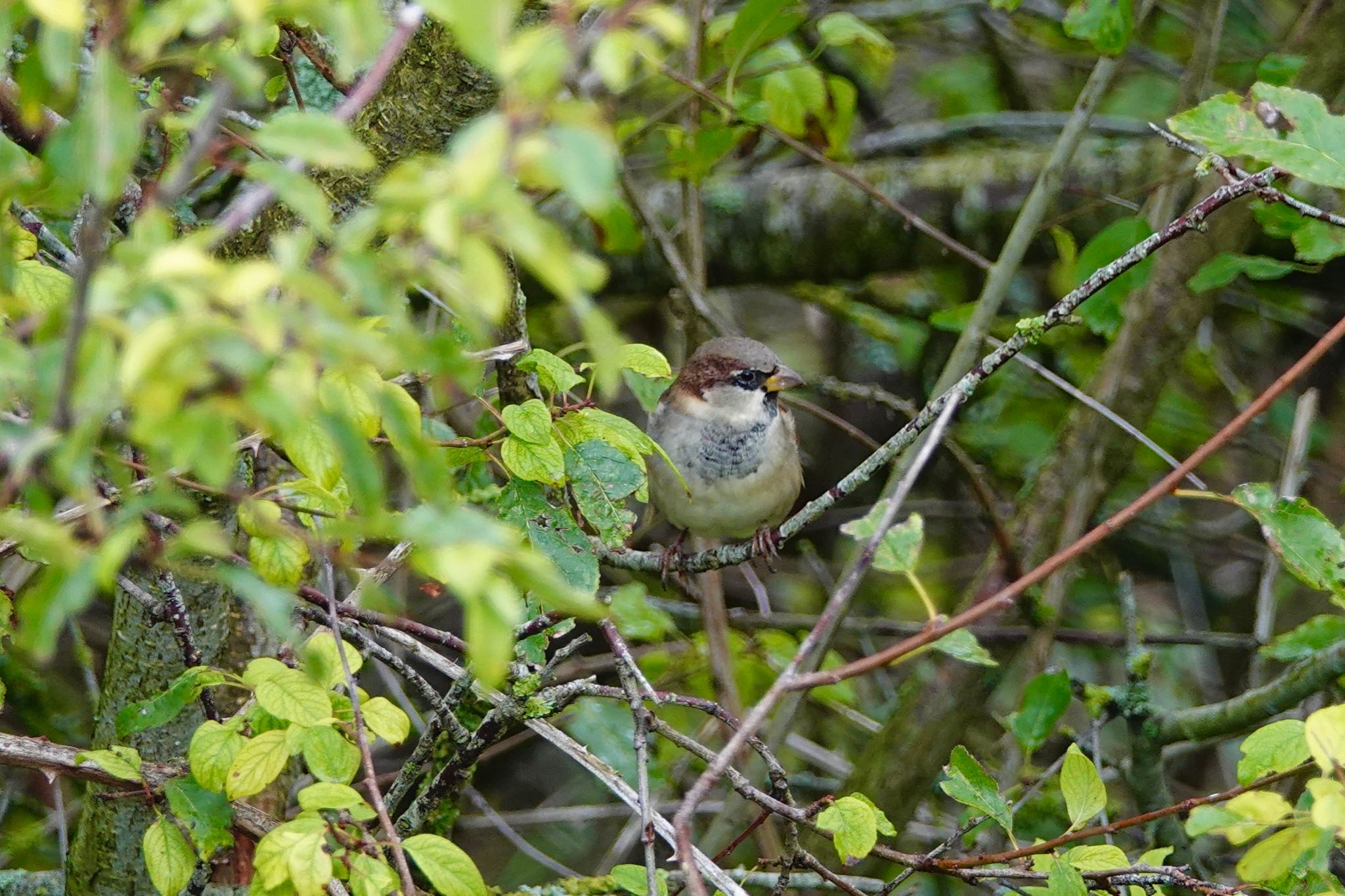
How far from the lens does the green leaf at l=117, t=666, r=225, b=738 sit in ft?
6.04

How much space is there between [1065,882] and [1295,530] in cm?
57

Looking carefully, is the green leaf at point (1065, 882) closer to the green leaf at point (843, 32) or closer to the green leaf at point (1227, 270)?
the green leaf at point (1227, 270)

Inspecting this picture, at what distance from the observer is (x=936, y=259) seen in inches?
176

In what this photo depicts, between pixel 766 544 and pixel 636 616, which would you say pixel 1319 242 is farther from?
pixel 636 616

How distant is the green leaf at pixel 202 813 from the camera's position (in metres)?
1.82

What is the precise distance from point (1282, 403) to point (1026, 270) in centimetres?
96

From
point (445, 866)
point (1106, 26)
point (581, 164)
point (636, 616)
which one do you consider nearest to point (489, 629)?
point (581, 164)

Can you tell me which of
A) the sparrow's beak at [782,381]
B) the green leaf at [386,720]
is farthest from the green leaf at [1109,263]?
the green leaf at [386,720]

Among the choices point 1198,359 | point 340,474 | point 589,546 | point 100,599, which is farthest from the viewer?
point 1198,359

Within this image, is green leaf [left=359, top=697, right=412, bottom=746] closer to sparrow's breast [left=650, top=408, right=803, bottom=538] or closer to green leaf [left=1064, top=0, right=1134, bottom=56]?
sparrow's breast [left=650, top=408, right=803, bottom=538]

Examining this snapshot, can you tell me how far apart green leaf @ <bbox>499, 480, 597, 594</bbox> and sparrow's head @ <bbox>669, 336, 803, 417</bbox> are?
1.51m

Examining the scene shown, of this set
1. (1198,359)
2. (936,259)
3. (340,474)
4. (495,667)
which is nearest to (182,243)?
(495,667)

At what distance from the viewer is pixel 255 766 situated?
1.70 m

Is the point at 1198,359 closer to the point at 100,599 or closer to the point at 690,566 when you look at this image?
the point at 690,566
